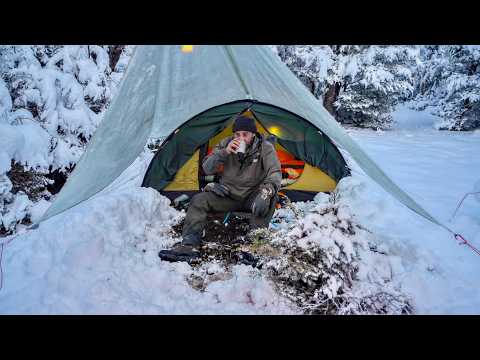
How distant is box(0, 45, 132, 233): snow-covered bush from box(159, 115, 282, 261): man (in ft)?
9.92

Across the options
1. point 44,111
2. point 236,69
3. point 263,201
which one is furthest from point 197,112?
point 44,111

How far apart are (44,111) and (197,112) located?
399cm

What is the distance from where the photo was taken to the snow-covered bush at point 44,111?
15.5 feet

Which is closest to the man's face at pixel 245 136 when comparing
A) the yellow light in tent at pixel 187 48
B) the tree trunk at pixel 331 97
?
the yellow light in tent at pixel 187 48

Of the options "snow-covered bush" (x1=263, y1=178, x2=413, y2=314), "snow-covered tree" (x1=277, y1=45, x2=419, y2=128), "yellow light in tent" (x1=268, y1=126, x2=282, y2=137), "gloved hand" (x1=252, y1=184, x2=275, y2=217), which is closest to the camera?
"snow-covered bush" (x1=263, y1=178, x2=413, y2=314)

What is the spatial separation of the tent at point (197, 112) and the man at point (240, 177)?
0.79 meters

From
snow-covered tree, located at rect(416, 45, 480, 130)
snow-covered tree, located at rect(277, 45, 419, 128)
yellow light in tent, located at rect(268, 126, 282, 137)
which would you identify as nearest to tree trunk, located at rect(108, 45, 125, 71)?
snow-covered tree, located at rect(277, 45, 419, 128)

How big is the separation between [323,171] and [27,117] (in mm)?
4711

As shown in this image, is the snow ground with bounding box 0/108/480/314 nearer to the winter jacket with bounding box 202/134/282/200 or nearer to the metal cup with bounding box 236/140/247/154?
the winter jacket with bounding box 202/134/282/200

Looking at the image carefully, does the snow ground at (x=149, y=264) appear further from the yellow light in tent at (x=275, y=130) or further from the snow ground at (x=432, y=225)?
the yellow light in tent at (x=275, y=130)

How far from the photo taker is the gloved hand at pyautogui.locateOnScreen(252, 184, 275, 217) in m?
2.76

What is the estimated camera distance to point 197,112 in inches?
157

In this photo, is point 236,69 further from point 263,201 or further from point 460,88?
point 460,88
